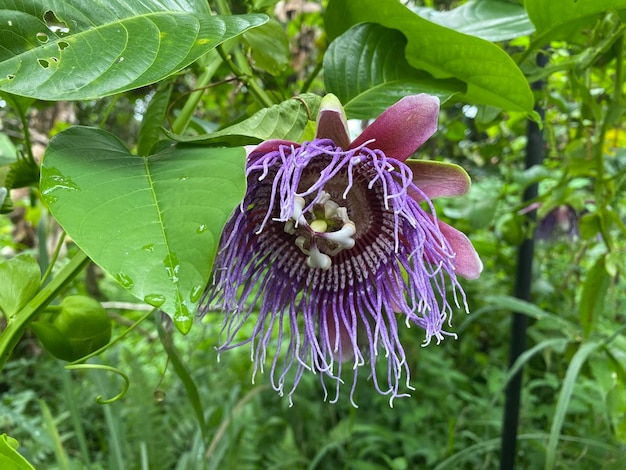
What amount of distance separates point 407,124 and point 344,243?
0.40ft

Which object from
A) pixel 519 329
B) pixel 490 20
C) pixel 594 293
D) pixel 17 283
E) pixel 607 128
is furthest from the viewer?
pixel 519 329

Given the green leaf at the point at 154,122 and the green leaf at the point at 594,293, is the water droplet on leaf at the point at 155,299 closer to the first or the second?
the green leaf at the point at 154,122

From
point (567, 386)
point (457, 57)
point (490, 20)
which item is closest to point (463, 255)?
point (457, 57)

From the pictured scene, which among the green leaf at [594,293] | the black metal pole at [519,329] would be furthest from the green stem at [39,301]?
the black metal pole at [519,329]

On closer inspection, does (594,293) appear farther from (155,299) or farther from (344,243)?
(155,299)

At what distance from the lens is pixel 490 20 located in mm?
765

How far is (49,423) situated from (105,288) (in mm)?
3016

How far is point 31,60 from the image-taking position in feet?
1.22

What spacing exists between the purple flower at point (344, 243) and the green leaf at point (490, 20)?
0.31 metres

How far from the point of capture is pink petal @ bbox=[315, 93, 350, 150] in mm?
448

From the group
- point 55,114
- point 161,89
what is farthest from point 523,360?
point 55,114

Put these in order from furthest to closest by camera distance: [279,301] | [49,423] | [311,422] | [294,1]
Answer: [311,422] → [294,1] → [49,423] → [279,301]

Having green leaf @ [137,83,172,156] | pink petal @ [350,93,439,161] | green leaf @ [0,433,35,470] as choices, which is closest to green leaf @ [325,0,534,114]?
pink petal @ [350,93,439,161]

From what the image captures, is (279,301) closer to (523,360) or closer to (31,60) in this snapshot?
(31,60)
